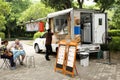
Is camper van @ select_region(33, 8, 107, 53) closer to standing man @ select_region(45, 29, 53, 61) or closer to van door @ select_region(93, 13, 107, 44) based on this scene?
van door @ select_region(93, 13, 107, 44)

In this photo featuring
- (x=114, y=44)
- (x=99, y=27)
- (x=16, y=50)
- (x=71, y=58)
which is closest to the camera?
(x=71, y=58)

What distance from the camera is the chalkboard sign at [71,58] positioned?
9.33m

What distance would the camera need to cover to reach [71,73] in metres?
9.37

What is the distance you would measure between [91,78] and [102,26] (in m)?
5.44

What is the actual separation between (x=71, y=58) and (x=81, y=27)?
17.9ft

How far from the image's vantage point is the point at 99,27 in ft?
45.5

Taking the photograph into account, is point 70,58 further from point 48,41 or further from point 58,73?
point 48,41

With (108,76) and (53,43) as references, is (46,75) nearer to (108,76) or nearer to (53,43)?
(108,76)

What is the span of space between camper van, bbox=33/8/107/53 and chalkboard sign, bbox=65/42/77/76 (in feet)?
8.65

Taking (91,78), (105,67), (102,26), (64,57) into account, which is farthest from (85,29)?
(91,78)

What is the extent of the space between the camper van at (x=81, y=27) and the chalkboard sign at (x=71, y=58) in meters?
2.64

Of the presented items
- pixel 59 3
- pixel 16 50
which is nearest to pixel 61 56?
pixel 16 50

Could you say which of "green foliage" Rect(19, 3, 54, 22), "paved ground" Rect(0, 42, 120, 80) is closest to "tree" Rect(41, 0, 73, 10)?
"paved ground" Rect(0, 42, 120, 80)

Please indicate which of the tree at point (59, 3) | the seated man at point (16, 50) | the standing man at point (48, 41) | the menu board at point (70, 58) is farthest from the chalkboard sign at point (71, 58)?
the tree at point (59, 3)
